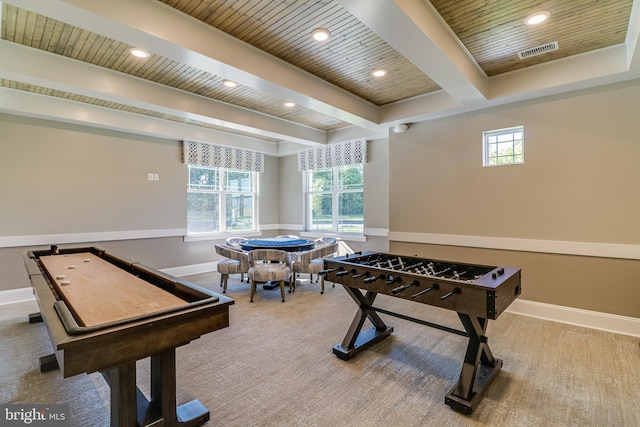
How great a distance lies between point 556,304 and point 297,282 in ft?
11.9

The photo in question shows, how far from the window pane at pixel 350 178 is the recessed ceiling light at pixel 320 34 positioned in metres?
3.40

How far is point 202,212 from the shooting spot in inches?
244

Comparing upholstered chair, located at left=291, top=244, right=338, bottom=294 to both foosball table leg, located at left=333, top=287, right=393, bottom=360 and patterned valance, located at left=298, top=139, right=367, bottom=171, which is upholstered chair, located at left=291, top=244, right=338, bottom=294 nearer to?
foosball table leg, located at left=333, top=287, right=393, bottom=360

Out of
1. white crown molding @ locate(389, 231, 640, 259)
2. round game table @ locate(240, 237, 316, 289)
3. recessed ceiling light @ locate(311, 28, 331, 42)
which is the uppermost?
recessed ceiling light @ locate(311, 28, 331, 42)

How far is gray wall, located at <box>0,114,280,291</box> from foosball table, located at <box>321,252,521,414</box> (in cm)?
406

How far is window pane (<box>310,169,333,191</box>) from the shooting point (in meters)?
6.64

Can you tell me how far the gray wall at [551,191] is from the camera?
316 cm

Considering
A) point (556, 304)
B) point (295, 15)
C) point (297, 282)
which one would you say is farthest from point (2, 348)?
point (556, 304)

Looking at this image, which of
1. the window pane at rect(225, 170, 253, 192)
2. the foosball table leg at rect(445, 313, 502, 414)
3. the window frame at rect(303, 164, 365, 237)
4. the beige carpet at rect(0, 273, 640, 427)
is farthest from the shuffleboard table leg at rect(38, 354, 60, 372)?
the window frame at rect(303, 164, 365, 237)

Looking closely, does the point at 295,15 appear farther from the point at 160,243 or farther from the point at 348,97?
→ the point at 160,243

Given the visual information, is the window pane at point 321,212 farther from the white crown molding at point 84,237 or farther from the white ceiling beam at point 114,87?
the white crown molding at point 84,237

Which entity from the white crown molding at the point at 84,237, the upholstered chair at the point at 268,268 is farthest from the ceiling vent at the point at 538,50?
the white crown molding at the point at 84,237

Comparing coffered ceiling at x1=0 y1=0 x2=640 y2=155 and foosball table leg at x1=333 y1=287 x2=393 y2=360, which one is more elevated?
coffered ceiling at x1=0 y1=0 x2=640 y2=155

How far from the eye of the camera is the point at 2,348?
278cm
